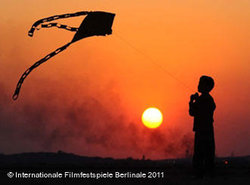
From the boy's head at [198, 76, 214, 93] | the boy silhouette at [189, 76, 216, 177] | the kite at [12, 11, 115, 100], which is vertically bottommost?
the boy silhouette at [189, 76, 216, 177]

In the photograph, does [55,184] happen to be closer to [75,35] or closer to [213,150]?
[213,150]

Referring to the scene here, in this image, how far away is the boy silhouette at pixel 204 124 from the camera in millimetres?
15391

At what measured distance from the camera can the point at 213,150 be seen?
15.6m

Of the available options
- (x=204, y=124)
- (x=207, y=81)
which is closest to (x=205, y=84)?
(x=207, y=81)

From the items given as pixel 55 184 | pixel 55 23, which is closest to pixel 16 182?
pixel 55 184

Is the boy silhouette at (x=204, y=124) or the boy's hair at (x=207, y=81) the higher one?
the boy's hair at (x=207, y=81)

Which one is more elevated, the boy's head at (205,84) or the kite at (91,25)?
the kite at (91,25)

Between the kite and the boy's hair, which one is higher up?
the kite

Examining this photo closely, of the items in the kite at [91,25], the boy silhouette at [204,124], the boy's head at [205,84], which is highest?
the kite at [91,25]

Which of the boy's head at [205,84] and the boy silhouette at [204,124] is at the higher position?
the boy's head at [205,84]

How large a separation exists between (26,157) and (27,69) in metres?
14.3

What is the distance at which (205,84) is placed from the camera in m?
15.4

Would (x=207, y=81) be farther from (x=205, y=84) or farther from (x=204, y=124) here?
(x=204, y=124)

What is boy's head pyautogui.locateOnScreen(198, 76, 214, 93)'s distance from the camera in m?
15.4
